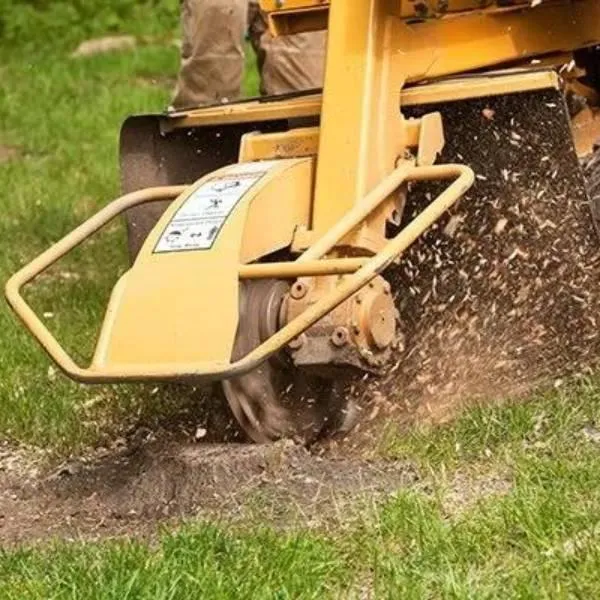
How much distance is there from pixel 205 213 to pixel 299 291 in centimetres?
27

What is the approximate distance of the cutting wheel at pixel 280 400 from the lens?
375 cm

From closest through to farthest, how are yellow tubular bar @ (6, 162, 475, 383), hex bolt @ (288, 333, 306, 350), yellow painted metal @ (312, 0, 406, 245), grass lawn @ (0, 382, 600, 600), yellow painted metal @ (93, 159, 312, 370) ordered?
grass lawn @ (0, 382, 600, 600) < yellow tubular bar @ (6, 162, 475, 383) < yellow painted metal @ (93, 159, 312, 370) < hex bolt @ (288, 333, 306, 350) < yellow painted metal @ (312, 0, 406, 245)

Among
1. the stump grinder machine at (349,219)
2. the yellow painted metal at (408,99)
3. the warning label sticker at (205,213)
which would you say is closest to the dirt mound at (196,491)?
the stump grinder machine at (349,219)

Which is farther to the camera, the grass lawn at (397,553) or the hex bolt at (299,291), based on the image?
the hex bolt at (299,291)

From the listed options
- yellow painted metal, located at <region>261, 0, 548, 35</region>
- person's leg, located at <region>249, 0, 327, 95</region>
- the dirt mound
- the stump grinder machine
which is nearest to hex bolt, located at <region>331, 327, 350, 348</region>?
the stump grinder machine

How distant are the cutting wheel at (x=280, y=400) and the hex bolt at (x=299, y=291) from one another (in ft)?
0.20

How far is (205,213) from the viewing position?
3633 mm

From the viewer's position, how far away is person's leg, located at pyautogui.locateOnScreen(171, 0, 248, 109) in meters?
5.52

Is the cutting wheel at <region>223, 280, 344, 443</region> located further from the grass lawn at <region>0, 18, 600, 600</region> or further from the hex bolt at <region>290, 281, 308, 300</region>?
the grass lawn at <region>0, 18, 600, 600</region>

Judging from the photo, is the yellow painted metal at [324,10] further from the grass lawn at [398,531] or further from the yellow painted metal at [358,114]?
the grass lawn at [398,531]

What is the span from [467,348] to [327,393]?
35 cm

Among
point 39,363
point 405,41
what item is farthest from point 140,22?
point 405,41

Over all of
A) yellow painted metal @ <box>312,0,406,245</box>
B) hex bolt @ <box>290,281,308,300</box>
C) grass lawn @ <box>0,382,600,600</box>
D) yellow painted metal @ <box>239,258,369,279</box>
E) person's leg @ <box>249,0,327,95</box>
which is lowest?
grass lawn @ <box>0,382,600,600</box>

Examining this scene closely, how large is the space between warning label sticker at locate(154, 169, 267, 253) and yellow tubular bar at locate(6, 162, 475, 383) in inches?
6.7
